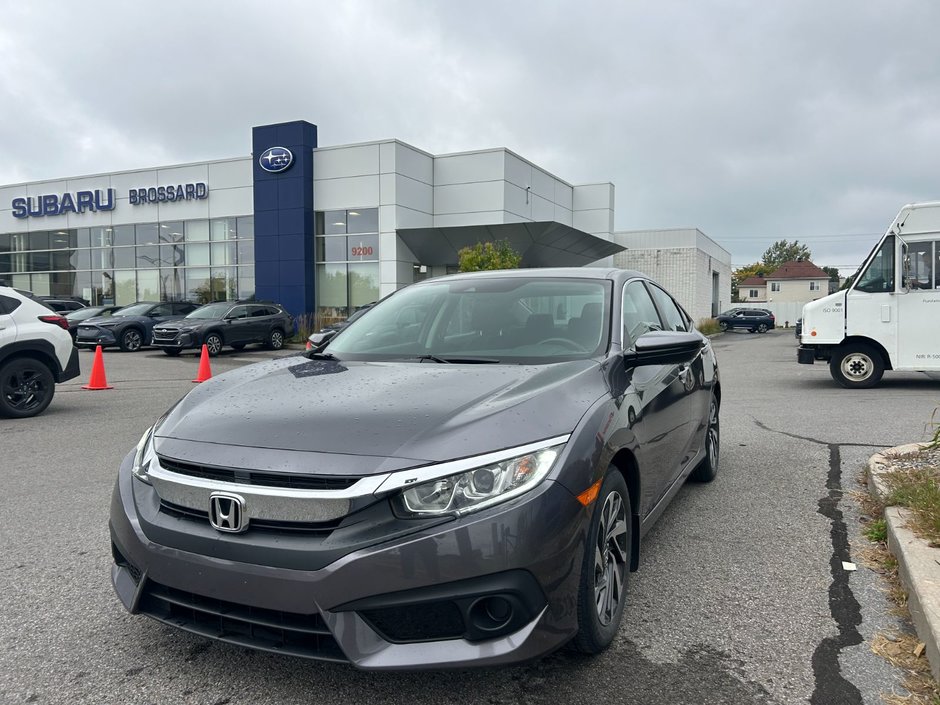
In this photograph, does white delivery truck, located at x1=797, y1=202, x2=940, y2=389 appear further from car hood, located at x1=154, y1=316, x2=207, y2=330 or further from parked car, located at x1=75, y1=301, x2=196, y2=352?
parked car, located at x1=75, y1=301, x2=196, y2=352

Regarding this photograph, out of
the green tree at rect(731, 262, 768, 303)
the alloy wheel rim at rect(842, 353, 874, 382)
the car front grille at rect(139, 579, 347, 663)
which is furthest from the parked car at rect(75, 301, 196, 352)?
the green tree at rect(731, 262, 768, 303)

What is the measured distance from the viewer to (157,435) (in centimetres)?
285

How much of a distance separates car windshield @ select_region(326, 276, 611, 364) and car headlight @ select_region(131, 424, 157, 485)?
113cm

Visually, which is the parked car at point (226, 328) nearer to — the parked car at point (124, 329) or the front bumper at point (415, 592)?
the parked car at point (124, 329)

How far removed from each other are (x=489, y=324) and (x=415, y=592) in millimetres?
1843

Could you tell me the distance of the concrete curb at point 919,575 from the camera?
275cm

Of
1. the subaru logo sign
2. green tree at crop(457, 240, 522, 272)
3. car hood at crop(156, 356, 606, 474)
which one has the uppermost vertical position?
the subaru logo sign

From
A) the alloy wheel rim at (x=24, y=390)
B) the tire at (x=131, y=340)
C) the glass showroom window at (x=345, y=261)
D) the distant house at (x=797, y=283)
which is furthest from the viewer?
the distant house at (x=797, y=283)

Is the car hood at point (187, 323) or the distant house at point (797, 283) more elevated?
the distant house at point (797, 283)

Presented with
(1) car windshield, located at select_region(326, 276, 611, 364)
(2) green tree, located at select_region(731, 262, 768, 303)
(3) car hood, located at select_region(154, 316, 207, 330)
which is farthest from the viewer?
(2) green tree, located at select_region(731, 262, 768, 303)

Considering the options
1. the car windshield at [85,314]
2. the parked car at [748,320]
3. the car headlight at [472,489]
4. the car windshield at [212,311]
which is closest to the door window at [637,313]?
the car headlight at [472,489]

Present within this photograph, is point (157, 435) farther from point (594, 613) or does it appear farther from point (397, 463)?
point (594, 613)

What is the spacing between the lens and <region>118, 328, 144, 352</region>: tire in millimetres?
21375

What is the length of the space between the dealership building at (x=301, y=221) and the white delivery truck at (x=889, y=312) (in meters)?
14.3
